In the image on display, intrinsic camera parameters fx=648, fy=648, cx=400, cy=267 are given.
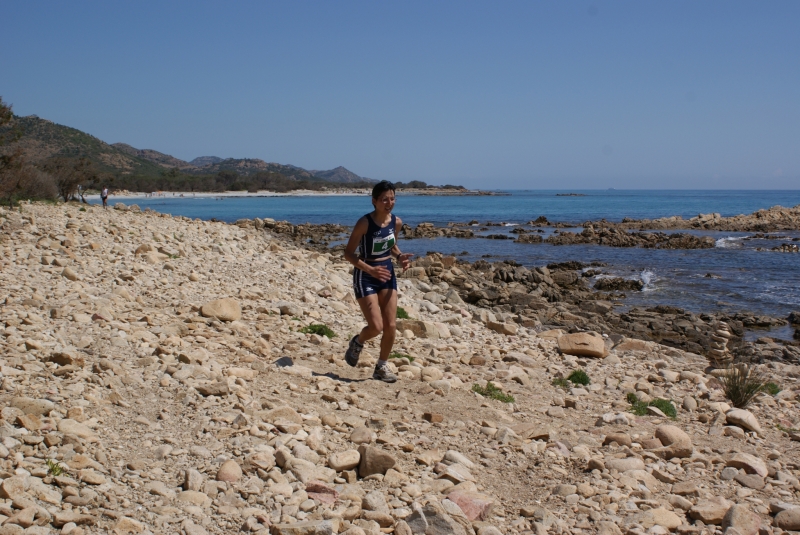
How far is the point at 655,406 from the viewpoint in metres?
6.68

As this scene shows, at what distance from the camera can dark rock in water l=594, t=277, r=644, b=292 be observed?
19.6 metres

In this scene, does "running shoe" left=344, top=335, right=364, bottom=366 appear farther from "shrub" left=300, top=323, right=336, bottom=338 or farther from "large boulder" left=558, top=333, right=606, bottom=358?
"large boulder" left=558, top=333, right=606, bottom=358

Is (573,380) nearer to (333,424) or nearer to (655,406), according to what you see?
(655,406)

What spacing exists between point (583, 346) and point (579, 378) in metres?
1.57

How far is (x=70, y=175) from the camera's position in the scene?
26.8 metres

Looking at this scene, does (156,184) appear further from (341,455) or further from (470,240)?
(341,455)

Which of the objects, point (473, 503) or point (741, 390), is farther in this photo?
point (741, 390)

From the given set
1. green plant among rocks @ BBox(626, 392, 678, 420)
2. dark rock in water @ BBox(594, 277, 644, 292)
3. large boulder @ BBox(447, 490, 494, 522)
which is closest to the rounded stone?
large boulder @ BBox(447, 490, 494, 522)

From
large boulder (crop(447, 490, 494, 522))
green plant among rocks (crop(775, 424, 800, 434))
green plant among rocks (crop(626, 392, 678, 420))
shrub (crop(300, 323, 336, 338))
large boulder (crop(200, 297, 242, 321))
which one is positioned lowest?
green plant among rocks (crop(775, 424, 800, 434))

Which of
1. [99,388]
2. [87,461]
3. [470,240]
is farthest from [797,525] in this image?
[470,240]

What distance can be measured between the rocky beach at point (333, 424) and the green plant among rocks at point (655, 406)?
0.05 meters

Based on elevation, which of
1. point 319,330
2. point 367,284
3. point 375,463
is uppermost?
point 367,284

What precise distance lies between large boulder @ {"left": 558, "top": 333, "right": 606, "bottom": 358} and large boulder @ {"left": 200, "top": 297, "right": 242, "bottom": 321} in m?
4.52

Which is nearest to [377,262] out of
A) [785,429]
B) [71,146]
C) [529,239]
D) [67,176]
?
[785,429]
